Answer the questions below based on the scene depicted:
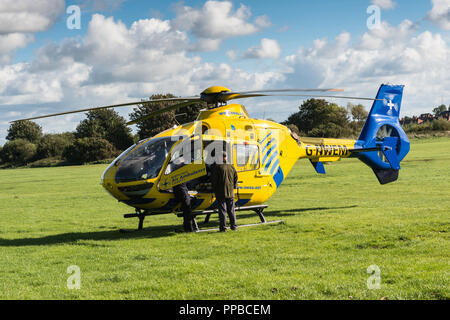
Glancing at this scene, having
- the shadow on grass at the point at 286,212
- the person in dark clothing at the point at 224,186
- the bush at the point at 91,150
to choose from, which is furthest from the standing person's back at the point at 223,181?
the bush at the point at 91,150

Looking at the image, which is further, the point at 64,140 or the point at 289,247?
the point at 64,140

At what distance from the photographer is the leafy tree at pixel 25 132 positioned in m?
136

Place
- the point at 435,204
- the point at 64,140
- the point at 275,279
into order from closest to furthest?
the point at 275,279 < the point at 435,204 < the point at 64,140

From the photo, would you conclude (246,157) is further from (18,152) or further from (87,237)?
(18,152)

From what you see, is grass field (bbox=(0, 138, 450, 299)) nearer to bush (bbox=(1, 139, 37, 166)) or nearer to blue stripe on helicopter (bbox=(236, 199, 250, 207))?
blue stripe on helicopter (bbox=(236, 199, 250, 207))

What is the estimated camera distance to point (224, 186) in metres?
13.0

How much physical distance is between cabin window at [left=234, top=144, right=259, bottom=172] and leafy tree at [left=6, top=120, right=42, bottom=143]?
132786 millimetres

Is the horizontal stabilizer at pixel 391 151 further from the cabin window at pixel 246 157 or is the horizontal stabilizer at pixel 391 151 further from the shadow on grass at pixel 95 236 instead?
the shadow on grass at pixel 95 236

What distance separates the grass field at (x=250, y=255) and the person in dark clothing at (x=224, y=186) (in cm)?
61

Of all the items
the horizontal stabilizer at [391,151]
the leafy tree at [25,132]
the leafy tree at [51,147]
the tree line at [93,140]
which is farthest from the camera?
the leafy tree at [25,132]

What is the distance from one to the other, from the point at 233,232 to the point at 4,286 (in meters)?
6.21
